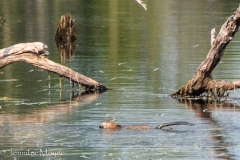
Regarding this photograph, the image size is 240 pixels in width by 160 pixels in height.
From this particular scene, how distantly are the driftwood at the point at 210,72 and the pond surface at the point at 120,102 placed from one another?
0.53 meters

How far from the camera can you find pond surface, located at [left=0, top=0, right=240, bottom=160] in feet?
44.4

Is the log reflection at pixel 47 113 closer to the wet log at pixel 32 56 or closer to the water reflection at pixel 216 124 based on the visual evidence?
the wet log at pixel 32 56

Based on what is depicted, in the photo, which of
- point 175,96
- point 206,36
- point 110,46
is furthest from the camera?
Answer: point 206,36

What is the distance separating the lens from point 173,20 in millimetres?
45438

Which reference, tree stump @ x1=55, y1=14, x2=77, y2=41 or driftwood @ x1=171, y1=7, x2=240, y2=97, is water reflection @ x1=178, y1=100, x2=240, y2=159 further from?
tree stump @ x1=55, y1=14, x2=77, y2=41

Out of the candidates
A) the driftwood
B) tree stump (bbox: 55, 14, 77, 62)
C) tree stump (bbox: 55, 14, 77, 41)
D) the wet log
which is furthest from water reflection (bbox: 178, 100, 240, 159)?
tree stump (bbox: 55, 14, 77, 41)

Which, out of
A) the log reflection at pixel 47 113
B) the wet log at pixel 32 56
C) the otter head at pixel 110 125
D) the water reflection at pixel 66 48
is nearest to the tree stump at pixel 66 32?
the water reflection at pixel 66 48

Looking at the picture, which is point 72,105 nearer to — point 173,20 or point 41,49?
point 41,49

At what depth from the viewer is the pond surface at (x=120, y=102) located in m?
13.5

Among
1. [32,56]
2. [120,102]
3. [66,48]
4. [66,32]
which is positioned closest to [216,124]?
[120,102]

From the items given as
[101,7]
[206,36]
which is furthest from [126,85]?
[101,7]

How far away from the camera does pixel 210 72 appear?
18969mm

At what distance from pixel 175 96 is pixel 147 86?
178cm

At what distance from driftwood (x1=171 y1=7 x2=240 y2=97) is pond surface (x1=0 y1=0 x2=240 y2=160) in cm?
53
